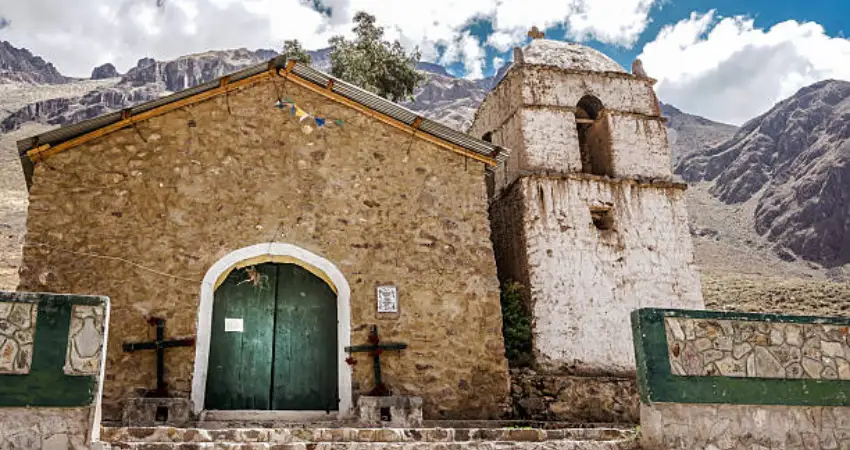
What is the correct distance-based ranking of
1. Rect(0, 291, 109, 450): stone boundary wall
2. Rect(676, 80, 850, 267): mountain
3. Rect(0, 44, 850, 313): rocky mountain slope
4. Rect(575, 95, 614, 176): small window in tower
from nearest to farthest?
1. Rect(0, 291, 109, 450): stone boundary wall
2. Rect(575, 95, 614, 176): small window in tower
3. Rect(0, 44, 850, 313): rocky mountain slope
4. Rect(676, 80, 850, 267): mountain

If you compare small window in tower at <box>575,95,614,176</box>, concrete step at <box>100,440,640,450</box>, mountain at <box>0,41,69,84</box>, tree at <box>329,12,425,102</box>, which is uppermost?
mountain at <box>0,41,69,84</box>

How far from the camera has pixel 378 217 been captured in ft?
33.8

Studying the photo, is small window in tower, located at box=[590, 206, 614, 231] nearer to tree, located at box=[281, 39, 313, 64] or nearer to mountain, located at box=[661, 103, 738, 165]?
tree, located at box=[281, 39, 313, 64]

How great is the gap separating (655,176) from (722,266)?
101ft

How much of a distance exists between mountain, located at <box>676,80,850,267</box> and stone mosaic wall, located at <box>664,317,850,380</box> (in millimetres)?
45658

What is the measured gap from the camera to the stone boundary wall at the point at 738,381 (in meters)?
5.97

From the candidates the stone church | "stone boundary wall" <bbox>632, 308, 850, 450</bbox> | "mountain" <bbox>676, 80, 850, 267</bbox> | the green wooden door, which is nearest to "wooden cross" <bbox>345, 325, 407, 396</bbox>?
the stone church

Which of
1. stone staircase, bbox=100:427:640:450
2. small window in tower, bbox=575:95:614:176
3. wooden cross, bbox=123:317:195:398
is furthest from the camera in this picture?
small window in tower, bbox=575:95:614:176

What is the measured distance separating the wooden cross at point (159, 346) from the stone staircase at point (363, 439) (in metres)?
2.44

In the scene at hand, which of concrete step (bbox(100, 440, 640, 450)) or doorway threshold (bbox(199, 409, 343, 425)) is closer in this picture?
concrete step (bbox(100, 440, 640, 450))

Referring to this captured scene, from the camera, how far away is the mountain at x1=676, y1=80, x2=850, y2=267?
4856 centimetres

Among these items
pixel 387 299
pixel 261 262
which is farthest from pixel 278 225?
pixel 387 299

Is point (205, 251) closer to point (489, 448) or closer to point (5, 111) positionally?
point (489, 448)

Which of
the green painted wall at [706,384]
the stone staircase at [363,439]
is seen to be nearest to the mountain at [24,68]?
the stone staircase at [363,439]
